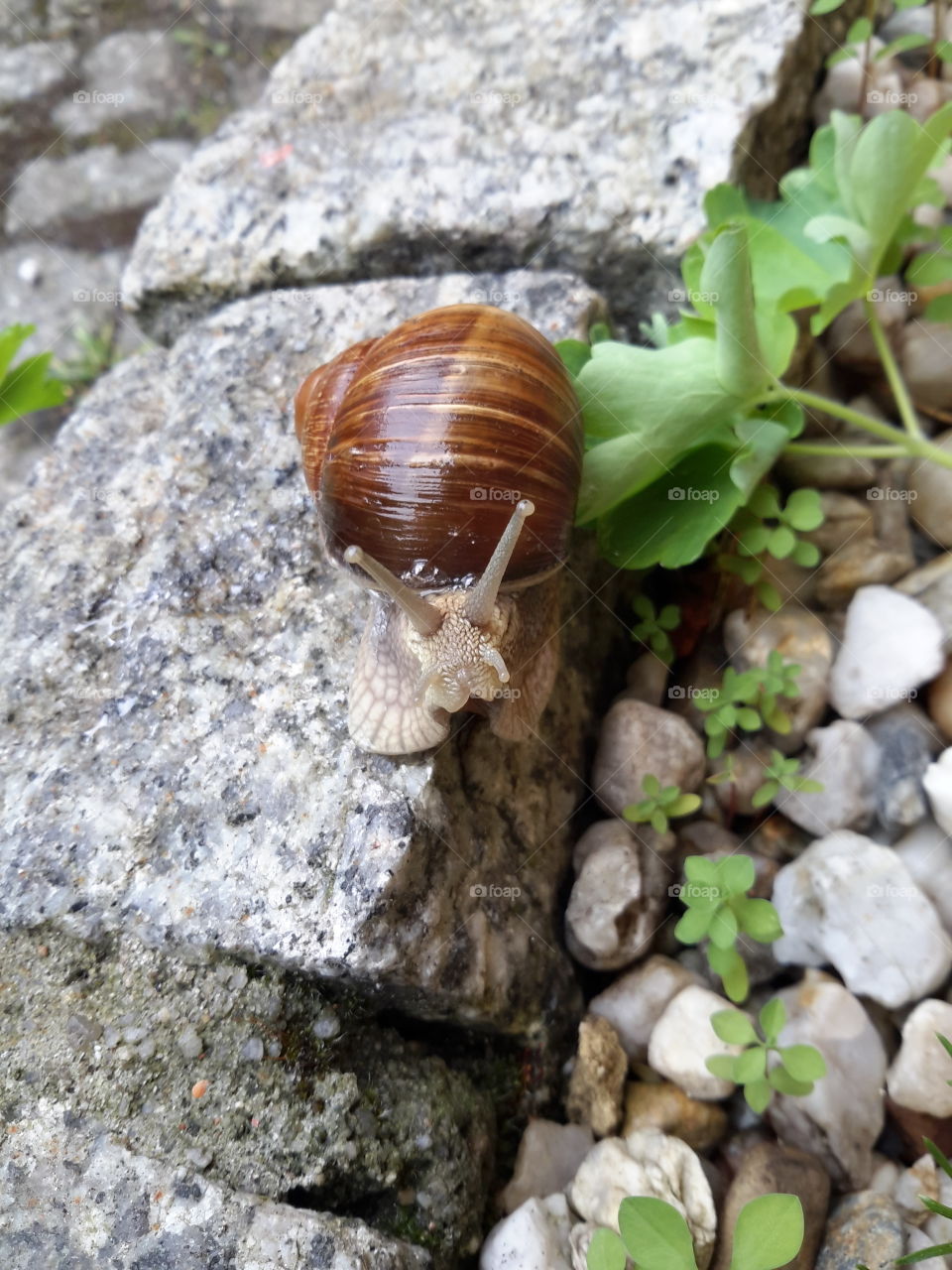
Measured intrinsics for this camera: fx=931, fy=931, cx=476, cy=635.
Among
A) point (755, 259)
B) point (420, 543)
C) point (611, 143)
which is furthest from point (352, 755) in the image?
point (611, 143)

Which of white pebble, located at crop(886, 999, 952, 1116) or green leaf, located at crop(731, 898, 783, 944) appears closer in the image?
white pebble, located at crop(886, 999, 952, 1116)

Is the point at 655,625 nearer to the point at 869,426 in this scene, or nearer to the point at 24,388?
the point at 869,426

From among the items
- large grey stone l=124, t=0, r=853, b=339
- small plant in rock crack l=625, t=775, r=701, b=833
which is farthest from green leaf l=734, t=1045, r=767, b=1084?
large grey stone l=124, t=0, r=853, b=339

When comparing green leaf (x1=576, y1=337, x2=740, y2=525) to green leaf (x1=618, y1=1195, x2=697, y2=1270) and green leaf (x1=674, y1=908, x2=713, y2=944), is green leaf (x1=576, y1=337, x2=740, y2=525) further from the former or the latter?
green leaf (x1=618, y1=1195, x2=697, y2=1270)

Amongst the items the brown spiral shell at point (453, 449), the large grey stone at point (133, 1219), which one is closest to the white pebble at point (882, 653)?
the brown spiral shell at point (453, 449)

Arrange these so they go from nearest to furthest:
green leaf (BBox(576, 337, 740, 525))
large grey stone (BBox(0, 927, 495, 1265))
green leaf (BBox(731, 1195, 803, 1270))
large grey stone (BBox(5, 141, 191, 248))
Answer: green leaf (BBox(731, 1195, 803, 1270)) → large grey stone (BBox(0, 927, 495, 1265)) → green leaf (BBox(576, 337, 740, 525)) → large grey stone (BBox(5, 141, 191, 248))

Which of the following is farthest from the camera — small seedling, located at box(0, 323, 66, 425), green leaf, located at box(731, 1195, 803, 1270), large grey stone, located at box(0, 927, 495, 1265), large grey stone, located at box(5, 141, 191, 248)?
large grey stone, located at box(5, 141, 191, 248)
